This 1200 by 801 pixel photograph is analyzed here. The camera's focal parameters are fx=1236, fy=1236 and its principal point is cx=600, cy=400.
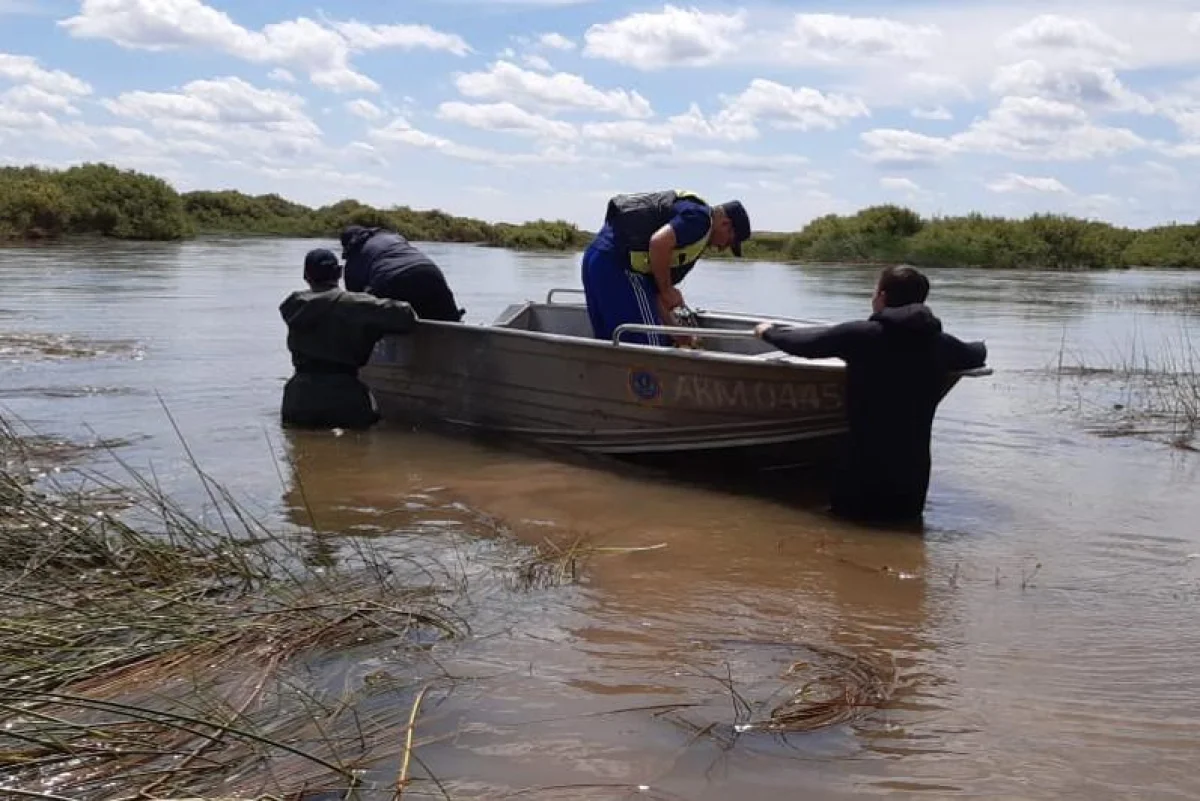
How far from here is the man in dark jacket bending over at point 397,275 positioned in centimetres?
889

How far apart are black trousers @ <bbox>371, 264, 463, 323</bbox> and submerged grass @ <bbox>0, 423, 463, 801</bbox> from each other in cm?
361

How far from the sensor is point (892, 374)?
19.7 ft

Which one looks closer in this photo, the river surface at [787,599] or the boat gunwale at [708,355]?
the river surface at [787,599]

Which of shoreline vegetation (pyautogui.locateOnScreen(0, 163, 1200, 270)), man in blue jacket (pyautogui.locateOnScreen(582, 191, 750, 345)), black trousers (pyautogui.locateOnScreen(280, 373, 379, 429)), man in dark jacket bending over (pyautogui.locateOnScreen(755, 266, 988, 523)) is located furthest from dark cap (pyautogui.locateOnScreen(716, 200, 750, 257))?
shoreline vegetation (pyautogui.locateOnScreen(0, 163, 1200, 270))

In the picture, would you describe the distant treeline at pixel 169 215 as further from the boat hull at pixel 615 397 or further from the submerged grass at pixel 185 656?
the submerged grass at pixel 185 656

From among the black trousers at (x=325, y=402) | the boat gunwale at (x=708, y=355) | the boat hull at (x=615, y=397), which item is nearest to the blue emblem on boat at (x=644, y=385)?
the boat hull at (x=615, y=397)

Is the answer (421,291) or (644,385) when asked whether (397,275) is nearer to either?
(421,291)

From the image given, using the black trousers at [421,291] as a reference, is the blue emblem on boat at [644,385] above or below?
below

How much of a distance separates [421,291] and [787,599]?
15.5ft

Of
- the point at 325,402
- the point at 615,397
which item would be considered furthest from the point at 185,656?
the point at 325,402

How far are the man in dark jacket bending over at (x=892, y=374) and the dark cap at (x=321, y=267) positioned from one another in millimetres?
3550

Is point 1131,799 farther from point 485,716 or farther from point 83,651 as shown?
point 83,651

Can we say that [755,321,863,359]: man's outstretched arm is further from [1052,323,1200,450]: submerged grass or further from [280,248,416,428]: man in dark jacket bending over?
[1052,323,1200,450]: submerged grass

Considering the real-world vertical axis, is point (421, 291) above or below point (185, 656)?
above
